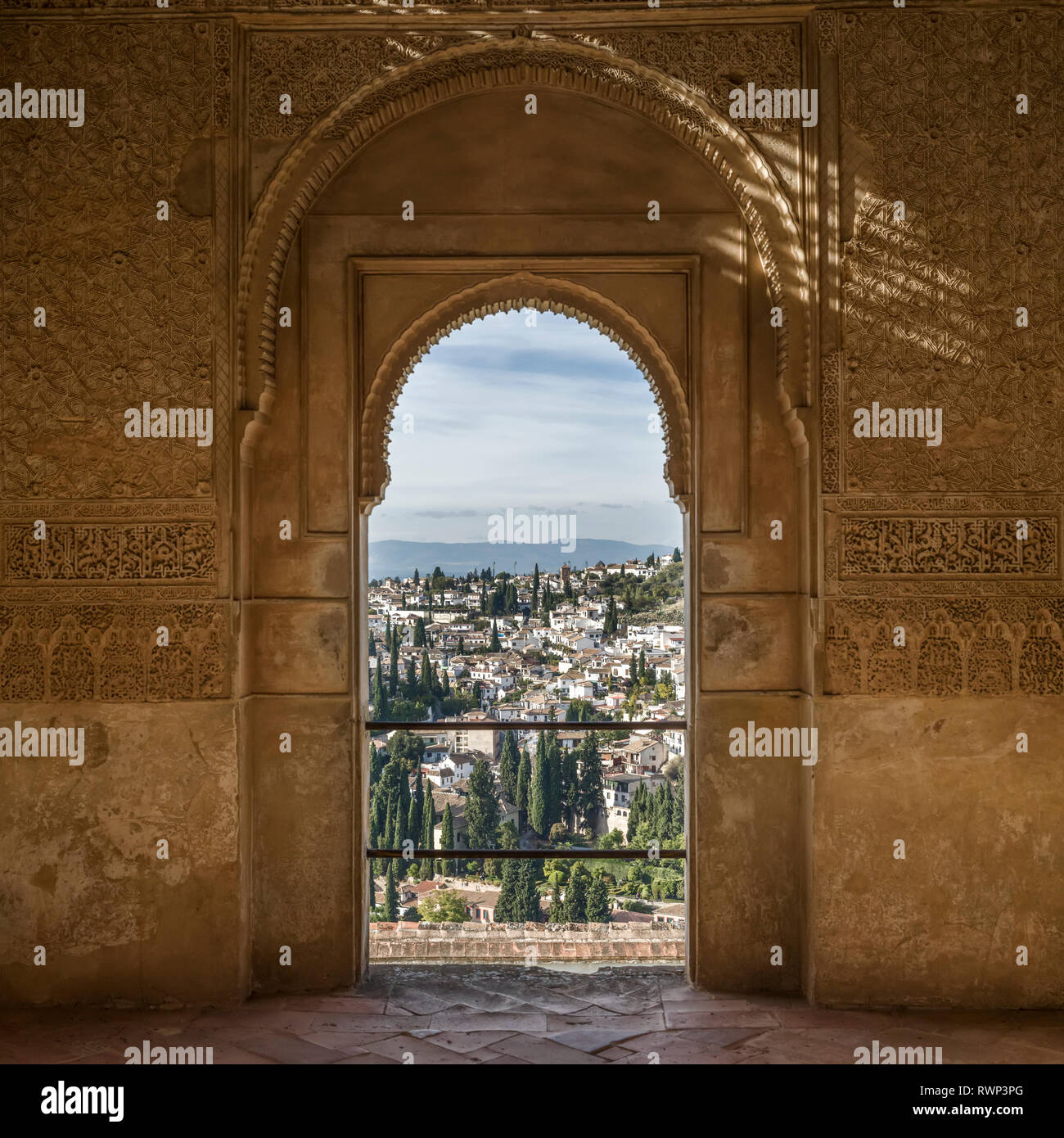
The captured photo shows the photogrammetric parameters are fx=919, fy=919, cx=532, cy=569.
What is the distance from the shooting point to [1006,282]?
12.1 feet

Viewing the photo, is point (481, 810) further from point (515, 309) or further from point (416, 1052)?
point (515, 309)

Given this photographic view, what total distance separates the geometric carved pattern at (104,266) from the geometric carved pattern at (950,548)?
267 centimetres

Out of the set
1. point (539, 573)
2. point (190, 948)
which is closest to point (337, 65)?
point (539, 573)

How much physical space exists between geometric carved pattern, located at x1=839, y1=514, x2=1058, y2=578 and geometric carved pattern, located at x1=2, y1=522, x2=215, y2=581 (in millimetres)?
2603

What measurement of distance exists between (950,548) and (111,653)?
11.1 ft

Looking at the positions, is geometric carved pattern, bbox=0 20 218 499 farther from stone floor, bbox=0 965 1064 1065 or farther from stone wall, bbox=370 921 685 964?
stone wall, bbox=370 921 685 964

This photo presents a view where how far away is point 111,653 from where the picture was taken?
3.71 m

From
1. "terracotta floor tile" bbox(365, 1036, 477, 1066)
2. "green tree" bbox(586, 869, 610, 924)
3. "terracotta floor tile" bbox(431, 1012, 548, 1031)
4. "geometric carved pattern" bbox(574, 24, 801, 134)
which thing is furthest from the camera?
"green tree" bbox(586, 869, 610, 924)

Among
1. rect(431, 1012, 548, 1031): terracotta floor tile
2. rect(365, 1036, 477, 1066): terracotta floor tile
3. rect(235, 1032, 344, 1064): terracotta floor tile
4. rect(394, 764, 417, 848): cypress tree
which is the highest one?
rect(394, 764, 417, 848): cypress tree

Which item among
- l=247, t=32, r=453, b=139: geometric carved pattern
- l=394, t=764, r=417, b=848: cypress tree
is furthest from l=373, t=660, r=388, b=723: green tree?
l=247, t=32, r=453, b=139: geometric carved pattern

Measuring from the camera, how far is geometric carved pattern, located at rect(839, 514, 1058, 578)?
3652 mm

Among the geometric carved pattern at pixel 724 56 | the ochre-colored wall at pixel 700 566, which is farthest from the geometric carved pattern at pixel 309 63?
the geometric carved pattern at pixel 724 56

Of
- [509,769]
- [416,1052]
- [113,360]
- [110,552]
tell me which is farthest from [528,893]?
[113,360]

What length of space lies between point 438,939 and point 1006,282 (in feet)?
12.0
